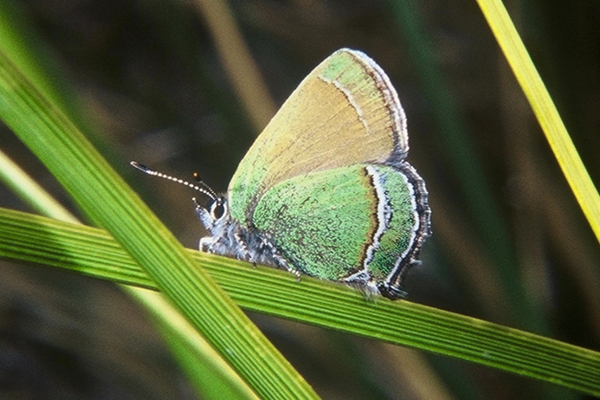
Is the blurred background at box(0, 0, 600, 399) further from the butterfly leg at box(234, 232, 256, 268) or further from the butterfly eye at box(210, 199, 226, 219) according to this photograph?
the butterfly leg at box(234, 232, 256, 268)

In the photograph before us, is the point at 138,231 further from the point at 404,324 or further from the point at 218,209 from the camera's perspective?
the point at 218,209

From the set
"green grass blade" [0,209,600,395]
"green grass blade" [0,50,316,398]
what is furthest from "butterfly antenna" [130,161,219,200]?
"green grass blade" [0,50,316,398]

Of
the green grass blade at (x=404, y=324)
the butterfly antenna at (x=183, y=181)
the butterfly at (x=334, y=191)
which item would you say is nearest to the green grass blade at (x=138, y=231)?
the green grass blade at (x=404, y=324)

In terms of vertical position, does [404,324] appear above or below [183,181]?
below

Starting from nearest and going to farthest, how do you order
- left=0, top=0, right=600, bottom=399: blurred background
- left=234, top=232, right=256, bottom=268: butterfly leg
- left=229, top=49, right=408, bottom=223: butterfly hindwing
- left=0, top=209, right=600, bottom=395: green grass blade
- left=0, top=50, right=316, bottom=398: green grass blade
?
left=0, top=50, right=316, bottom=398: green grass blade → left=0, top=209, right=600, bottom=395: green grass blade → left=229, top=49, right=408, bottom=223: butterfly hindwing → left=234, top=232, right=256, bottom=268: butterfly leg → left=0, top=0, right=600, bottom=399: blurred background

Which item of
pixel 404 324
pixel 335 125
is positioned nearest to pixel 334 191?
pixel 335 125
